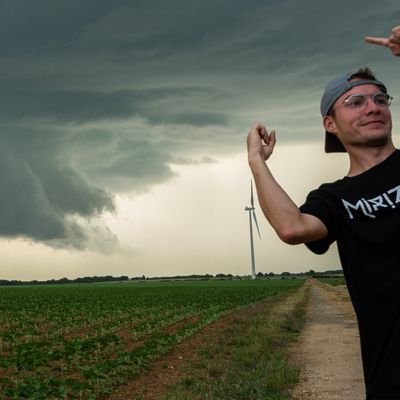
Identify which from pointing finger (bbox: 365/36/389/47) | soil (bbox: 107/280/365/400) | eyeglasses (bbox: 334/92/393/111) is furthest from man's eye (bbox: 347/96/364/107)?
soil (bbox: 107/280/365/400)

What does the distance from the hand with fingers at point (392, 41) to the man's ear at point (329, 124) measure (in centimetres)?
38

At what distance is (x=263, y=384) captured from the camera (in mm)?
11250

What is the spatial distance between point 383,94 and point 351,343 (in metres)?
17.0

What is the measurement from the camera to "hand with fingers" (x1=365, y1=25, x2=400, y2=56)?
2568 millimetres

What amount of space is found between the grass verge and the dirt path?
0.35m

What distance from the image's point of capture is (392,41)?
2.61 m

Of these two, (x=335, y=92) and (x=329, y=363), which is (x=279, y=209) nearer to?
(x=335, y=92)

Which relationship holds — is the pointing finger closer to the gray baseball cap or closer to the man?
the man

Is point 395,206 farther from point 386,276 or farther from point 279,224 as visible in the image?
point 279,224

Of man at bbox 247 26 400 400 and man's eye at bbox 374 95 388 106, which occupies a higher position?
man's eye at bbox 374 95 388 106

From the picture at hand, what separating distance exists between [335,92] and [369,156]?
33cm

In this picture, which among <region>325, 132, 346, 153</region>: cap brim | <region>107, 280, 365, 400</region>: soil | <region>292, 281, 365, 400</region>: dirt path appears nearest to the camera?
<region>325, 132, 346, 153</region>: cap brim

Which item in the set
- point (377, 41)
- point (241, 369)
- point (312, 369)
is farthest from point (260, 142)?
point (312, 369)

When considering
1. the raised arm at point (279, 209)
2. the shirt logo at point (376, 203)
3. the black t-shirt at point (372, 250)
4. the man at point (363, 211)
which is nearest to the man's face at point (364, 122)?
the man at point (363, 211)
